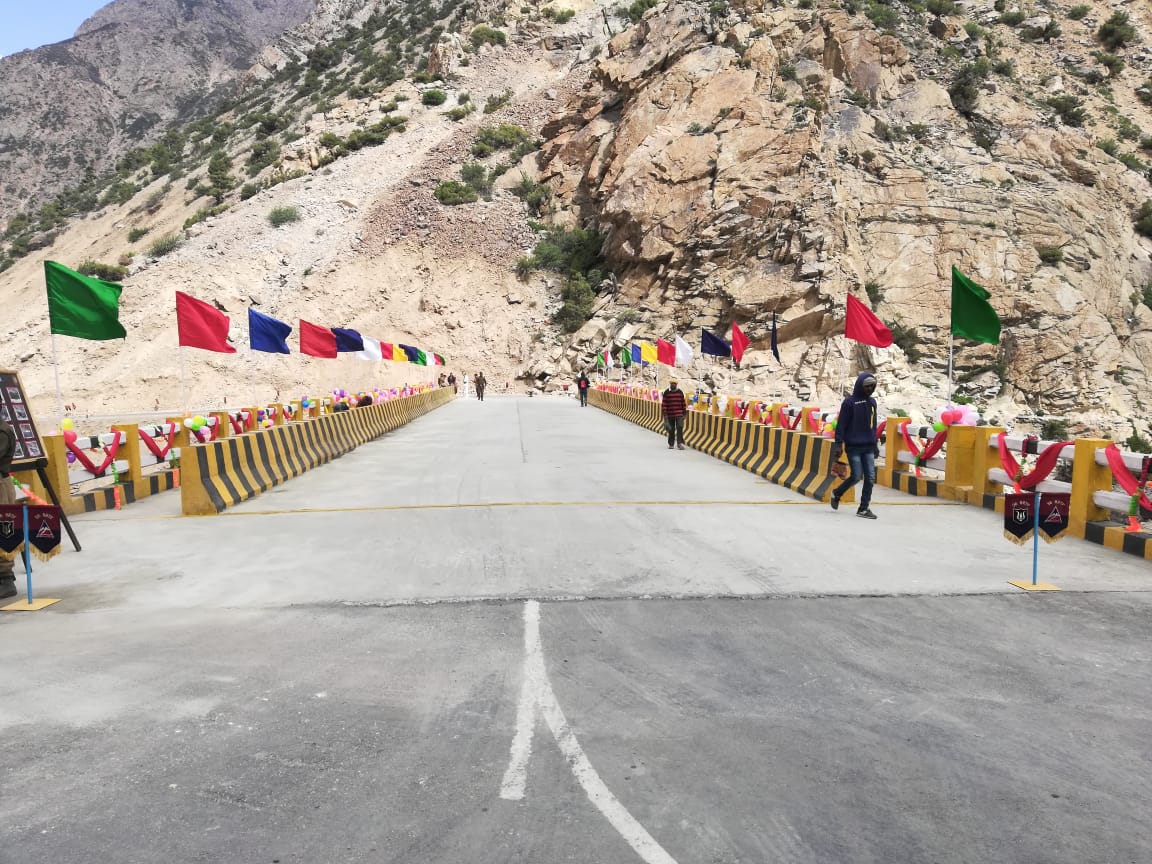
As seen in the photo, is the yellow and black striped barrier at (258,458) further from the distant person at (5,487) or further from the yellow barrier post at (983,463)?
the yellow barrier post at (983,463)

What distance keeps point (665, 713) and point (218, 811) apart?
205 centimetres

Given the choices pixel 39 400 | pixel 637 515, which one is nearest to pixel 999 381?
pixel 637 515

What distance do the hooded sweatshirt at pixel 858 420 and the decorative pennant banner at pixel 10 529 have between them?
849 centimetres

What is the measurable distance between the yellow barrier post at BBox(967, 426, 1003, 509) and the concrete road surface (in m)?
2.53

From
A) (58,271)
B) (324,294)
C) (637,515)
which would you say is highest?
(324,294)

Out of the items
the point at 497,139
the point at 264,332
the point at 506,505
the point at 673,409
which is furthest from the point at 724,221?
the point at 506,505

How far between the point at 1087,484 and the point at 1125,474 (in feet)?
1.73

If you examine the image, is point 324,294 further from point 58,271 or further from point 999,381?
point 58,271

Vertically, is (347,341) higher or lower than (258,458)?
higher

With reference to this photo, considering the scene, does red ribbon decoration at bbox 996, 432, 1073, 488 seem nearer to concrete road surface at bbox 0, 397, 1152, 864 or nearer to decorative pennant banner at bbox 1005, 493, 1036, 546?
concrete road surface at bbox 0, 397, 1152, 864

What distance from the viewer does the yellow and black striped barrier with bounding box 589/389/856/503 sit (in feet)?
36.7

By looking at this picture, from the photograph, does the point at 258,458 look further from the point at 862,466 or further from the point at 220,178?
the point at 220,178

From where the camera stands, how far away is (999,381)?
125ft

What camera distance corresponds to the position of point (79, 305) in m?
11.1
